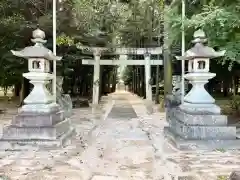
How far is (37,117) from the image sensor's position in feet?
22.0

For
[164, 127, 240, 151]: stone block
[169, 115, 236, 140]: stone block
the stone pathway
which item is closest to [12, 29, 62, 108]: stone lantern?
the stone pathway

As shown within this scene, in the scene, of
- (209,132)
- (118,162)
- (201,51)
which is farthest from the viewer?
(201,51)

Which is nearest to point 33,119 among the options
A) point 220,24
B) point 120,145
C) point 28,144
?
point 28,144

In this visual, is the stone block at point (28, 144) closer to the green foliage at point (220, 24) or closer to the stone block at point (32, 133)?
the stone block at point (32, 133)

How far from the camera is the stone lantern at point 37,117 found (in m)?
6.56

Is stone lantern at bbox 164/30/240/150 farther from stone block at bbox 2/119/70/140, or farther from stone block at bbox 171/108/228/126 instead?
stone block at bbox 2/119/70/140

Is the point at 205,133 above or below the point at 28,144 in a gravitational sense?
above

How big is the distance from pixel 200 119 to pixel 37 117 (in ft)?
10.7

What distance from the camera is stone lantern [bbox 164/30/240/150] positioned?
6371 millimetres

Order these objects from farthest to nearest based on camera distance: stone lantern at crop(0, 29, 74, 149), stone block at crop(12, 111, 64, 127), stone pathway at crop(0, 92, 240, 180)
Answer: stone block at crop(12, 111, 64, 127)
stone lantern at crop(0, 29, 74, 149)
stone pathway at crop(0, 92, 240, 180)

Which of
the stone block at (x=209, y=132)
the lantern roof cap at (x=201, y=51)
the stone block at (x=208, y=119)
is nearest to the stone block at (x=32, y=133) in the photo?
the stone block at (x=209, y=132)

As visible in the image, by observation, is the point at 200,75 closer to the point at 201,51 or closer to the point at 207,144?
the point at 201,51

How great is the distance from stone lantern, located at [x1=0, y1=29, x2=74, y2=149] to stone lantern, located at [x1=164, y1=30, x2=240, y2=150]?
2499 mm

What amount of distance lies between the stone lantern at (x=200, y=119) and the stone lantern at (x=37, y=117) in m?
2.50
